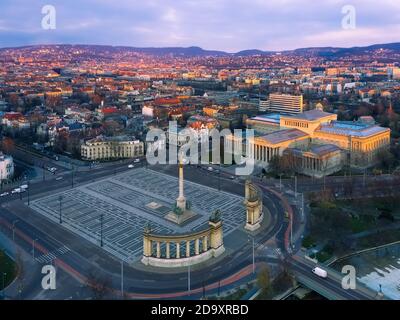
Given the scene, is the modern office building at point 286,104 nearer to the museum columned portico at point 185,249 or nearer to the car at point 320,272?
the museum columned portico at point 185,249

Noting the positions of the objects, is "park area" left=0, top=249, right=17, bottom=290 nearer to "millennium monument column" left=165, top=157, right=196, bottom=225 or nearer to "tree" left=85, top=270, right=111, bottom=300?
"tree" left=85, top=270, right=111, bottom=300

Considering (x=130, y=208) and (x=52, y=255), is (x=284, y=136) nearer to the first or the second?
(x=130, y=208)

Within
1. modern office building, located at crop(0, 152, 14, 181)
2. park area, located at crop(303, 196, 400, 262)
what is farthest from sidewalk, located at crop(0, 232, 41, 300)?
park area, located at crop(303, 196, 400, 262)

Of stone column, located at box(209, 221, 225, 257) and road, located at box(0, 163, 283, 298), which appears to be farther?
stone column, located at box(209, 221, 225, 257)

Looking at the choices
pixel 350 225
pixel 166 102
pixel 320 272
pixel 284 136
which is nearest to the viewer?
pixel 320 272

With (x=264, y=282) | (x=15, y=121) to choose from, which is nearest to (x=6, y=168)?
(x=15, y=121)
